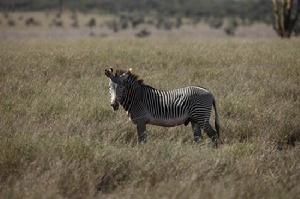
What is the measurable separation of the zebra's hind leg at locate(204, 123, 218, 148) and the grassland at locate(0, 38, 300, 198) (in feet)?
0.40

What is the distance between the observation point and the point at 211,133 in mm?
7039

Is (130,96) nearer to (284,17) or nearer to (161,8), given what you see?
(284,17)

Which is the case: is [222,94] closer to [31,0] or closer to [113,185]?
[113,185]

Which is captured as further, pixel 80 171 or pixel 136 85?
pixel 136 85

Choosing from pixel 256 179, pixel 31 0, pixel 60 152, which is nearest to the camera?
pixel 256 179

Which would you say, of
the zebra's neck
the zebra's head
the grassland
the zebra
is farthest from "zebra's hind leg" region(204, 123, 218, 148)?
the zebra's head

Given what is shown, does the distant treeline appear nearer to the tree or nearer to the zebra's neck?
the tree

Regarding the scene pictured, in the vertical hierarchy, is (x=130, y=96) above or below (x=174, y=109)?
above

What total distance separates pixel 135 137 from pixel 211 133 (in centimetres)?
122

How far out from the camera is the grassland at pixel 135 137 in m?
5.21

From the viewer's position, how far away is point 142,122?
685 centimetres

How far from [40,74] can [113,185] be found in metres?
7.15

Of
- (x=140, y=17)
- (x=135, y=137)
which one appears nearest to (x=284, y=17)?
(x=135, y=137)

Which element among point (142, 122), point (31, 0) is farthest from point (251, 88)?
point (31, 0)
